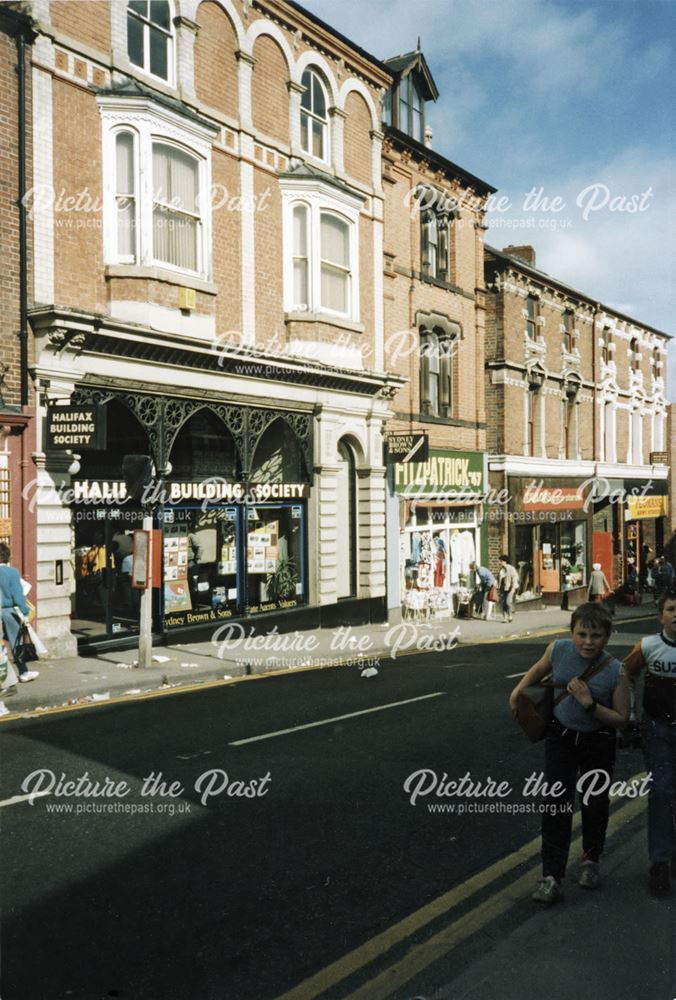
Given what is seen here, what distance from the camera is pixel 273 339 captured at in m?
18.1

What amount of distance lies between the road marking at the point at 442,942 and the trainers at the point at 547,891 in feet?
0.54

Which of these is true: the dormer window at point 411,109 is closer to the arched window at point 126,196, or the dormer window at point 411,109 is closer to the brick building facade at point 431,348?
the brick building facade at point 431,348

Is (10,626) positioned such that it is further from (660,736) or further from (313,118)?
(313,118)

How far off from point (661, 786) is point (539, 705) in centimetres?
90

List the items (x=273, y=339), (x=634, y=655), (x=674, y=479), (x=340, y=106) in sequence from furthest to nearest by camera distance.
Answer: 1. (x=674, y=479)
2. (x=340, y=106)
3. (x=273, y=339)
4. (x=634, y=655)

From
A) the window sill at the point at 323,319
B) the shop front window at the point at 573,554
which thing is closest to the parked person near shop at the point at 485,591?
the shop front window at the point at 573,554

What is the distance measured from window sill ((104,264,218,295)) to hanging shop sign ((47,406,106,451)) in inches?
114

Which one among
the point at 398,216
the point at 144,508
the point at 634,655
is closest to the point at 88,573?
the point at 144,508

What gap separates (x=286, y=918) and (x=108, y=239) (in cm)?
1245

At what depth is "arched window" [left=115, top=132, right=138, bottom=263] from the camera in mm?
14750

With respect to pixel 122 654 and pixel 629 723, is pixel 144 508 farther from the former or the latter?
pixel 629 723

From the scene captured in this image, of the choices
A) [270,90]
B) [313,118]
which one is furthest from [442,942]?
[313,118]

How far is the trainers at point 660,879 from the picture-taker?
15.9 feet

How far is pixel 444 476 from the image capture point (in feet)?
78.9
